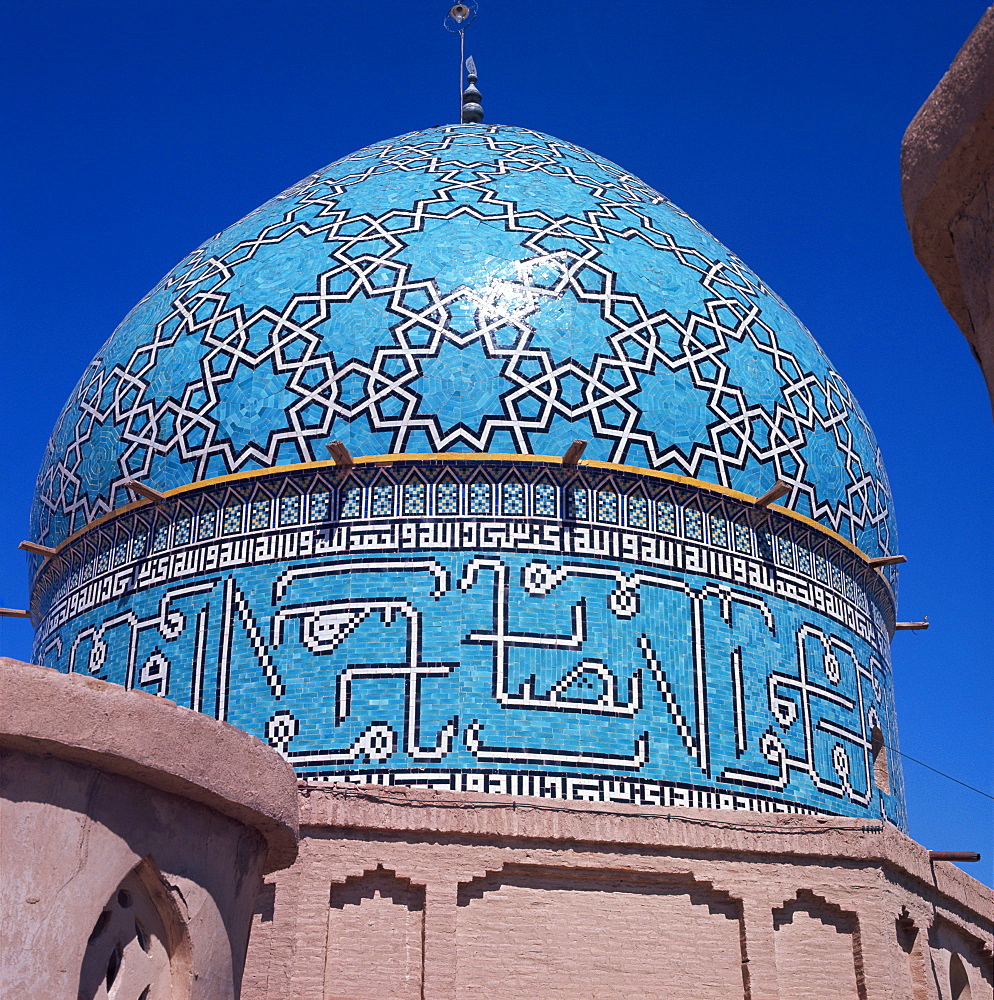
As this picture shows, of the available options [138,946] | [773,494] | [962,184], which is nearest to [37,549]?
[773,494]

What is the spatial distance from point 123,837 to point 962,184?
2.63 metres

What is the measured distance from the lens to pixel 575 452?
8.03 m

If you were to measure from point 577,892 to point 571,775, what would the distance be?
624 millimetres

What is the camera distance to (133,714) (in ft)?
12.1

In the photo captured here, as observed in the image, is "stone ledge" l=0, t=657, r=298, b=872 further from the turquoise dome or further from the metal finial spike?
the metal finial spike

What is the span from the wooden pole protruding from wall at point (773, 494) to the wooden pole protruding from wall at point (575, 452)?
3.93ft

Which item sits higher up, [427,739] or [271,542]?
[271,542]

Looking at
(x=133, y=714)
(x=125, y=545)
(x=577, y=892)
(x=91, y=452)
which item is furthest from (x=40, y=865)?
(x=91, y=452)

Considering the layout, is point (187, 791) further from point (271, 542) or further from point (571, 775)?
point (271, 542)

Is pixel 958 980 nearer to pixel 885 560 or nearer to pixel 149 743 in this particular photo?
pixel 885 560

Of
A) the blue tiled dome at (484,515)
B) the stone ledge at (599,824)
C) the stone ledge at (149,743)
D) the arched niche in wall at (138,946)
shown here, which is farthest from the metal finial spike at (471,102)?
the arched niche in wall at (138,946)

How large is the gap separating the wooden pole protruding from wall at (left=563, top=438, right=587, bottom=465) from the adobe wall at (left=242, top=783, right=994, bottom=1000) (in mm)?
1980

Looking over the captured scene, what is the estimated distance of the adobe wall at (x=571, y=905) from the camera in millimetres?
6660

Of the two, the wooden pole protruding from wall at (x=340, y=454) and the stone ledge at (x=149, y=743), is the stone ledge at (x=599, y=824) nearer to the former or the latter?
the wooden pole protruding from wall at (x=340, y=454)
